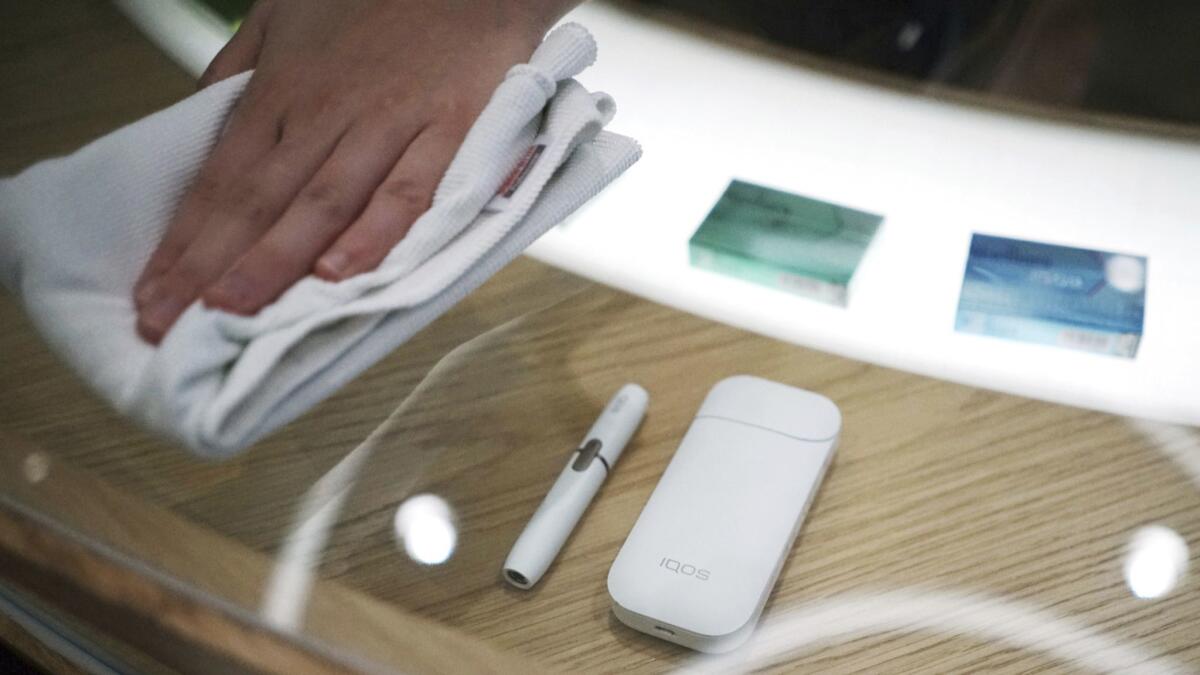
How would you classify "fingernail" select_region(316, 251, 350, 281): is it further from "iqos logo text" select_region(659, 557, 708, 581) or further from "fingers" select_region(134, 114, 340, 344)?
"iqos logo text" select_region(659, 557, 708, 581)

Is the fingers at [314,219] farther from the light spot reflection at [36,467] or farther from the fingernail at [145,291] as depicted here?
the light spot reflection at [36,467]

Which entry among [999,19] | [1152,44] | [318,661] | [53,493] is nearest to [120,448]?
[53,493]

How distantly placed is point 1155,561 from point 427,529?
0.29 metres

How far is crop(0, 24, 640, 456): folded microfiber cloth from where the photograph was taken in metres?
0.36

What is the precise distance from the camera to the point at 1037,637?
1.26 ft

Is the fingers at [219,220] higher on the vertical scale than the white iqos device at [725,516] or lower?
lower

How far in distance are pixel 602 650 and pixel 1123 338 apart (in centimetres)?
27

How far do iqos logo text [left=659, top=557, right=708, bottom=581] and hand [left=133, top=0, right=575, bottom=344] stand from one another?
16 cm

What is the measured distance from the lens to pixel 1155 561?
0.41 metres

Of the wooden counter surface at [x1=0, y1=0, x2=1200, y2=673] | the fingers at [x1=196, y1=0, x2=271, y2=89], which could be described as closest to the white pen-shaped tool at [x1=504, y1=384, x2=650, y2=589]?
the wooden counter surface at [x1=0, y1=0, x2=1200, y2=673]

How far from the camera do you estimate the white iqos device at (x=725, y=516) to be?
39 centimetres

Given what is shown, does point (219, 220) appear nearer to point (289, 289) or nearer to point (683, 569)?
point (289, 289)

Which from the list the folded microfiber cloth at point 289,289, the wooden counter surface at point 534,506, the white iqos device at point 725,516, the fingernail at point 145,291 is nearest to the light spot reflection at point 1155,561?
the wooden counter surface at point 534,506

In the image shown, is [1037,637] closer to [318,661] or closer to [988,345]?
[988,345]
